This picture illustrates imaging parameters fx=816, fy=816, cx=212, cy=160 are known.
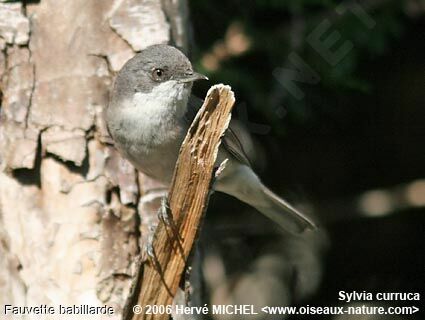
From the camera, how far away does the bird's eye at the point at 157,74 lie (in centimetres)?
460

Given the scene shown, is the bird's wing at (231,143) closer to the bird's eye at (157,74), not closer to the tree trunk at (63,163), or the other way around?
the bird's eye at (157,74)

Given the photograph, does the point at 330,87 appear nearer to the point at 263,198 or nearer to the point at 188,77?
the point at 263,198

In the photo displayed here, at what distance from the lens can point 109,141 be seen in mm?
4742

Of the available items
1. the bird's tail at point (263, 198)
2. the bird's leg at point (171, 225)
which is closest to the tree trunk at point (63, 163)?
the bird's tail at point (263, 198)

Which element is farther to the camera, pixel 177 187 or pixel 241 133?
pixel 241 133

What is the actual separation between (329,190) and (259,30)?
139 cm

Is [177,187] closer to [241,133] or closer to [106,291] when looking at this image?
[106,291]

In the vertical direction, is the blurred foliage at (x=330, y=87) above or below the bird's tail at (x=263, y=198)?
above

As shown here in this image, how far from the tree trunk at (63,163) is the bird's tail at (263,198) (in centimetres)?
76

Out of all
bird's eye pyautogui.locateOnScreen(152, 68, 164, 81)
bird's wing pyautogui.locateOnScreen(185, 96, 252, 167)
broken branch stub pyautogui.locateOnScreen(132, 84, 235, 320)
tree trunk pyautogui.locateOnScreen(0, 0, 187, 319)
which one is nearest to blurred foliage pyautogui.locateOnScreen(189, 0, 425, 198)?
bird's wing pyautogui.locateOnScreen(185, 96, 252, 167)

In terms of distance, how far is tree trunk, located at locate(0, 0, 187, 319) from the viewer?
14.9 feet

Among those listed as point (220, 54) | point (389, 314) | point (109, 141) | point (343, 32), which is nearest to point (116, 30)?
point (109, 141)

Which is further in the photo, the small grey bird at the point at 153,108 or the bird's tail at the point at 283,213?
the bird's tail at the point at 283,213

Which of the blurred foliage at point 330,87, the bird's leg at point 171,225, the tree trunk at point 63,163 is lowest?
the bird's leg at point 171,225
